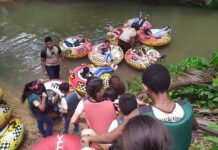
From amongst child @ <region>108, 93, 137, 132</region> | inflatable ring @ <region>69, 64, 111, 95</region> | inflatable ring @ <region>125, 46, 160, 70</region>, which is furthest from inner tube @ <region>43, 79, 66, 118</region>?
inflatable ring @ <region>125, 46, 160, 70</region>

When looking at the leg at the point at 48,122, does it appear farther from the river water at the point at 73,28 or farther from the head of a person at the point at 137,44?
the head of a person at the point at 137,44

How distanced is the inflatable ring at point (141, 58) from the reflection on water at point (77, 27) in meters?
0.28

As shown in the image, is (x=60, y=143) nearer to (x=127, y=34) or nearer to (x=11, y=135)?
(x=11, y=135)

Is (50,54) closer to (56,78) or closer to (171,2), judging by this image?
(56,78)

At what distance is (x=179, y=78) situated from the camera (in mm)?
6598

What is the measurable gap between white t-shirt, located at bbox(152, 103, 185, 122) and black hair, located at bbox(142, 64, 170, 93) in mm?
172

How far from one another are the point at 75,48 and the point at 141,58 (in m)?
2.05

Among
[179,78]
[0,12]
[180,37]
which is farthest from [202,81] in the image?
[0,12]

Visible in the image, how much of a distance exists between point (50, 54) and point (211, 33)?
679 centimetres

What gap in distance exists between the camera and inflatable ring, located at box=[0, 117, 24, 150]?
5.85 m

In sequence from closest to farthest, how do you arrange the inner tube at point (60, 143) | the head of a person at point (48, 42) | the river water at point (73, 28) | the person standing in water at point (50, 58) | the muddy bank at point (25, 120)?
the inner tube at point (60, 143) < the muddy bank at point (25, 120) < the head of a person at point (48, 42) < the person standing in water at point (50, 58) < the river water at point (73, 28)

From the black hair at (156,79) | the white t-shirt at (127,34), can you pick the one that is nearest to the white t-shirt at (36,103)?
the black hair at (156,79)

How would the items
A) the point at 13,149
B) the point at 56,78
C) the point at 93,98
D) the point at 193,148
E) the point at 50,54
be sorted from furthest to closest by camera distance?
the point at 56,78
the point at 50,54
the point at 13,149
the point at 193,148
the point at 93,98

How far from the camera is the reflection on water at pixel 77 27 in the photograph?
9672mm
